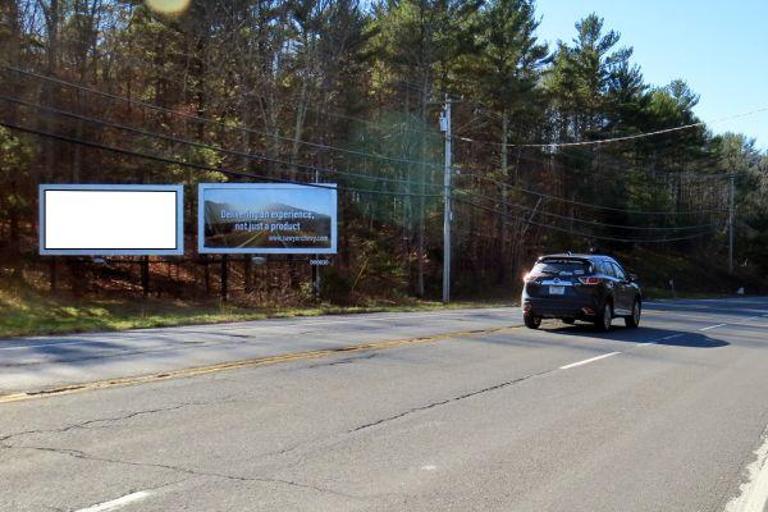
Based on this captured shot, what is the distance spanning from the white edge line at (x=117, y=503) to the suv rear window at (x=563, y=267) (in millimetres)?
13830

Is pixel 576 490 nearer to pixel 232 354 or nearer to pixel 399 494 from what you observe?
pixel 399 494

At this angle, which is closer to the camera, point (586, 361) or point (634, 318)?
point (586, 361)

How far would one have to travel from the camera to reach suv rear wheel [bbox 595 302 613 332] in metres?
17.7

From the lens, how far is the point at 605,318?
705 inches

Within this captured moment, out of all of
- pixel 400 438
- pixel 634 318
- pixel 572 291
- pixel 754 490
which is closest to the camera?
pixel 754 490

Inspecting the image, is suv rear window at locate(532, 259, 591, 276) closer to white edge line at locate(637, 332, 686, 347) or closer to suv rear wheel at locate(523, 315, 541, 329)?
suv rear wheel at locate(523, 315, 541, 329)

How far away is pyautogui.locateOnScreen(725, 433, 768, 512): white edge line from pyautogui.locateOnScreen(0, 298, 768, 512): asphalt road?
20 millimetres

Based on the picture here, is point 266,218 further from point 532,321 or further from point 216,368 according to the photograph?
point 216,368

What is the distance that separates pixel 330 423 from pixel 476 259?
49850 mm

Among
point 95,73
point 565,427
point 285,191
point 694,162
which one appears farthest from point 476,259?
point 565,427

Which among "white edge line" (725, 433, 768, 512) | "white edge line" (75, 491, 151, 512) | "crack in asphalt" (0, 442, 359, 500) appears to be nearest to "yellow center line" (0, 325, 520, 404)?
"crack in asphalt" (0, 442, 359, 500)

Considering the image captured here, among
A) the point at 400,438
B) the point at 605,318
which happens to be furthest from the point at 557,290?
the point at 400,438

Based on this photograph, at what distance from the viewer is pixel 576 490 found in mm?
5676

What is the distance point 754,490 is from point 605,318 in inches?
485
